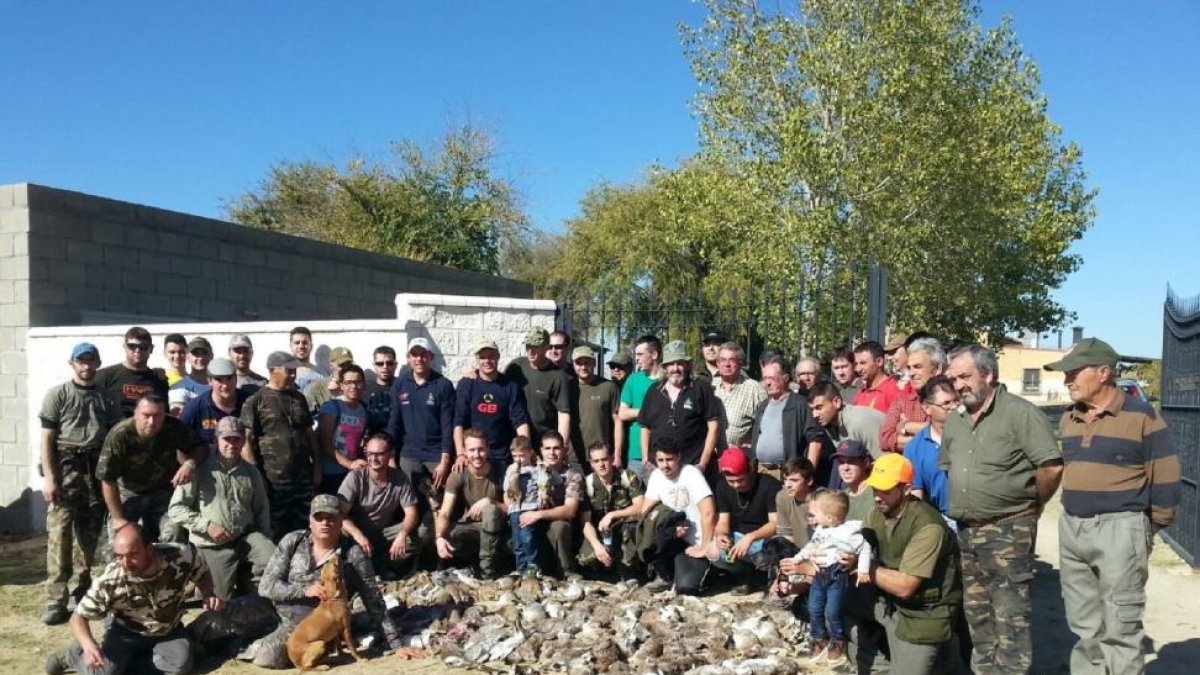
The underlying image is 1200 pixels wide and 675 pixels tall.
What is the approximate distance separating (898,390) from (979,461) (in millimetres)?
2222

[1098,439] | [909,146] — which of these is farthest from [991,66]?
[1098,439]

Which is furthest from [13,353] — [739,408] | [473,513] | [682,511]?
[739,408]

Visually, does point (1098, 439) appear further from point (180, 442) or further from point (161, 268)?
point (161, 268)

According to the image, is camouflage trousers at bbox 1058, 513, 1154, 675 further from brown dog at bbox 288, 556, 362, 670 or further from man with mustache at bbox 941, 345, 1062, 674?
brown dog at bbox 288, 556, 362, 670

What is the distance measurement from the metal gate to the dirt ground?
0.91 ft

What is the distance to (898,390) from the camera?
271 inches

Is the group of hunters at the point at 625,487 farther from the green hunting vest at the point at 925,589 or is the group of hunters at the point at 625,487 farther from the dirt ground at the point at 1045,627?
the dirt ground at the point at 1045,627

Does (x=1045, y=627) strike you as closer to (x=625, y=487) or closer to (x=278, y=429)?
(x=625, y=487)

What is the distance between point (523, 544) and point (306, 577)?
189 centimetres

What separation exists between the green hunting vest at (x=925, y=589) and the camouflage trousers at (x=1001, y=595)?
0.17 metres

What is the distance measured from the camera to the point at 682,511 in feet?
23.8

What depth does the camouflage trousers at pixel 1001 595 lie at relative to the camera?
15.0 feet

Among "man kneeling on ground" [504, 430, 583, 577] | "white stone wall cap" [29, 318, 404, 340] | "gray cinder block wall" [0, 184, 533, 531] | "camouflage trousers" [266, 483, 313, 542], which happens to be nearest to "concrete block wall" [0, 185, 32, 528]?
"gray cinder block wall" [0, 184, 533, 531]

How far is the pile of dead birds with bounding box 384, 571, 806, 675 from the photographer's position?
5.68 meters
